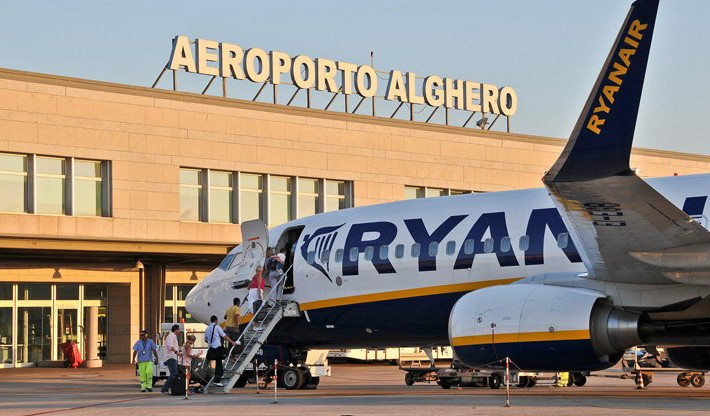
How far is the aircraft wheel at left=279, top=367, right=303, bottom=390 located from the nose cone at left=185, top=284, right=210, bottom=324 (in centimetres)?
261

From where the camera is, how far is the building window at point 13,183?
4200 cm

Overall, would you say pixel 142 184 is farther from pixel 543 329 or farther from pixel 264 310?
pixel 543 329

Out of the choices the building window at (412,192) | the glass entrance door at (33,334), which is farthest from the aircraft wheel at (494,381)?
the building window at (412,192)

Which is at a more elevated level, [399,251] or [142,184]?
[142,184]

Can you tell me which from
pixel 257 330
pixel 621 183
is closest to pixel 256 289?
pixel 257 330

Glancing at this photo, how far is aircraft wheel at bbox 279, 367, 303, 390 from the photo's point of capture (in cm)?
2633

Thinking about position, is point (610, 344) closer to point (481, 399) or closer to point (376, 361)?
point (481, 399)

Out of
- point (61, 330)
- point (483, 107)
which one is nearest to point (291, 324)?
point (61, 330)

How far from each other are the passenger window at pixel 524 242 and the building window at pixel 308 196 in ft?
94.0

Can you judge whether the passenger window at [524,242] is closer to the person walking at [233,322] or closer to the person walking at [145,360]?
the person walking at [233,322]

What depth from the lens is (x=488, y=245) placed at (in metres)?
21.9

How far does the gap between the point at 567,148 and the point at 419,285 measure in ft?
25.1

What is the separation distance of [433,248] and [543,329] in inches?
171

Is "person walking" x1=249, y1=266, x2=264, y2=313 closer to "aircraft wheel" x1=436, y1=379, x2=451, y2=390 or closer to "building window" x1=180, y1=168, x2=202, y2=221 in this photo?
"aircraft wheel" x1=436, y1=379, x2=451, y2=390
